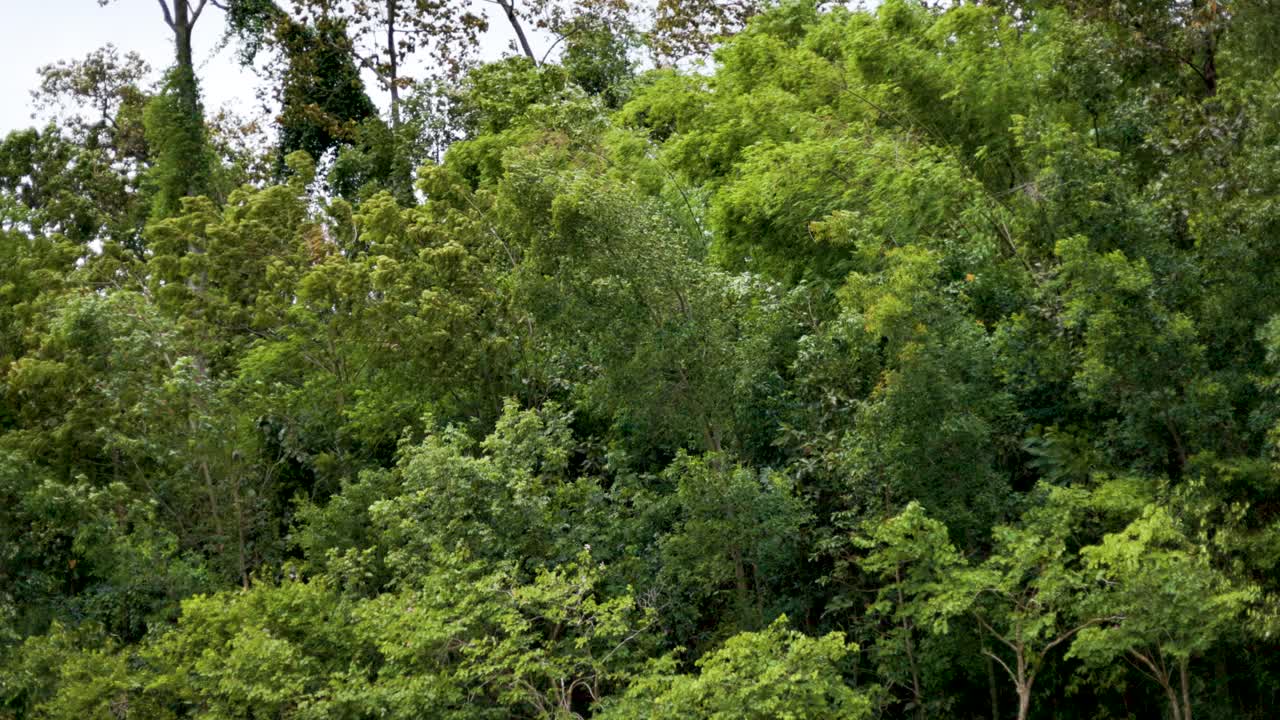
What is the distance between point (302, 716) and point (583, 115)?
11913 mm

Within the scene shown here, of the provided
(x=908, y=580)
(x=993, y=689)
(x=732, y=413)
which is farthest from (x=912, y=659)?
(x=732, y=413)

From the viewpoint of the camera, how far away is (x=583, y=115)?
981 inches

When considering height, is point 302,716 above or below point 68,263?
below

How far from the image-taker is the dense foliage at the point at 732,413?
1630 cm

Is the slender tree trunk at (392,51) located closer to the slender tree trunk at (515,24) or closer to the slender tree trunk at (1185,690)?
the slender tree trunk at (515,24)

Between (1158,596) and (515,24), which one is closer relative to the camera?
(1158,596)

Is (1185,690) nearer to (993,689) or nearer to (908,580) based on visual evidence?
(993,689)

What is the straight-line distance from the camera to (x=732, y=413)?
1956 cm

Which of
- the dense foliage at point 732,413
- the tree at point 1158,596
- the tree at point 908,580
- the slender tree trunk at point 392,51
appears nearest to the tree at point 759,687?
the dense foliage at point 732,413

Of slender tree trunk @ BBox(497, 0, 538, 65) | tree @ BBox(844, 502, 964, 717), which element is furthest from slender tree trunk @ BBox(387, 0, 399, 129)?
tree @ BBox(844, 502, 964, 717)

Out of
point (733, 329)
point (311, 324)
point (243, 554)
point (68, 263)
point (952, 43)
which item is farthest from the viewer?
point (68, 263)

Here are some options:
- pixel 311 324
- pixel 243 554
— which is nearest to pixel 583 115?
pixel 311 324

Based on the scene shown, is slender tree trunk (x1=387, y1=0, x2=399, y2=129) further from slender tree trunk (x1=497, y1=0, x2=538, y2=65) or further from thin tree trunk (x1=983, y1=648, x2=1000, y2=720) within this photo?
thin tree trunk (x1=983, y1=648, x2=1000, y2=720)

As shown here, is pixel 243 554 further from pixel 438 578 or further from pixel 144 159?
pixel 144 159
